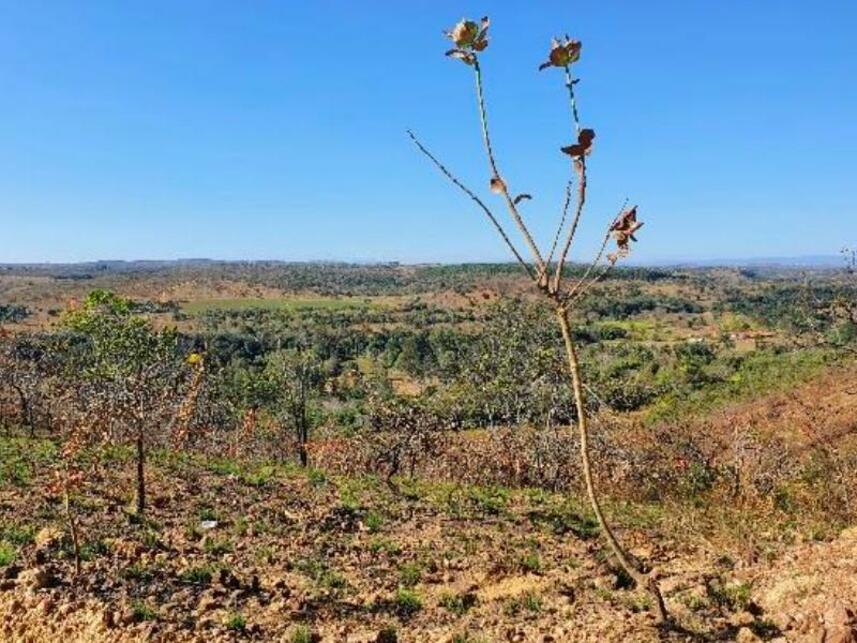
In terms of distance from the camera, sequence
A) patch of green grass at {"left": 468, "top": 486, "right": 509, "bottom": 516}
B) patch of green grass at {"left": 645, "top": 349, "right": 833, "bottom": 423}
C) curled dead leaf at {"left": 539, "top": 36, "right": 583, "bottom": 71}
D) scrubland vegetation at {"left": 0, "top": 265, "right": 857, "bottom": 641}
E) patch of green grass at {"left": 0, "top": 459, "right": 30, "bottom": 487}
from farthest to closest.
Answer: patch of green grass at {"left": 645, "top": 349, "right": 833, "bottom": 423} → patch of green grass at {"left": 0, "top": 459, "right": 30, "bottom": 487} → patch of green grass at {"left": 468, "top": 486, "right": 509, "bottom": 516} → scrubland vegetation at {"left": 0, "top": 265, "right": 857, "bottom": 641} → curled dead leaf at {"left": 539, "top": 36, "right": 583, "bottom": 71}

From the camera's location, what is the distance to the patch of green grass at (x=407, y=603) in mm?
8062

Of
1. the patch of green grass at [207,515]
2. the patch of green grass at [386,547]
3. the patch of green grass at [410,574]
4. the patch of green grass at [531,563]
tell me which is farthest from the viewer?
the patch of green grass at [207,515]

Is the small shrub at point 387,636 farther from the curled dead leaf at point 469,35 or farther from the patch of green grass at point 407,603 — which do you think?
the curled dead leaf at point 469,35

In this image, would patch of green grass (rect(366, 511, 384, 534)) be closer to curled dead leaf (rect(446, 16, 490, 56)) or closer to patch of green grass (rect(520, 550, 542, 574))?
patch of green grass (rect(520, 550, 542, 574))

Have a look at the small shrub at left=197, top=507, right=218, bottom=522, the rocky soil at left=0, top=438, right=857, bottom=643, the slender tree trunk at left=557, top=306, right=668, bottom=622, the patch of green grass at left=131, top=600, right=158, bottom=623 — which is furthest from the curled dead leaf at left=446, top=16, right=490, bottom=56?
the small shrub at left=197, top=507, right=218, bottom=522

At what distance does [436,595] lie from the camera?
8.49 m

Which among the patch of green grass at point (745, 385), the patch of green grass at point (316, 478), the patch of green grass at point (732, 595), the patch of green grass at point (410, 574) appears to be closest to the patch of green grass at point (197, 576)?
the patch of green grass at point (410, 574)

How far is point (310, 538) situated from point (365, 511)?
202 centimetres

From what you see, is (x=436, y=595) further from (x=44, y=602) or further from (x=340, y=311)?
(x=340, y=311)

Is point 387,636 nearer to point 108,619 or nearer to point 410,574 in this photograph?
point 410,574

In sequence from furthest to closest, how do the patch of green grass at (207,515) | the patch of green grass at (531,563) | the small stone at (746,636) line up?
the patch of green grass at (207,515)
the patch of green grass at (531,563)
the small stone at (746,636)

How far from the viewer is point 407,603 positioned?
8219 millimetres

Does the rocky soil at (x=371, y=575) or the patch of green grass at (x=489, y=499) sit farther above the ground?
the rocky soil at (x=371, y=575)

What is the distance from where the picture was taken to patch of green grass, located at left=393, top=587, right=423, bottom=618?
8.06m
